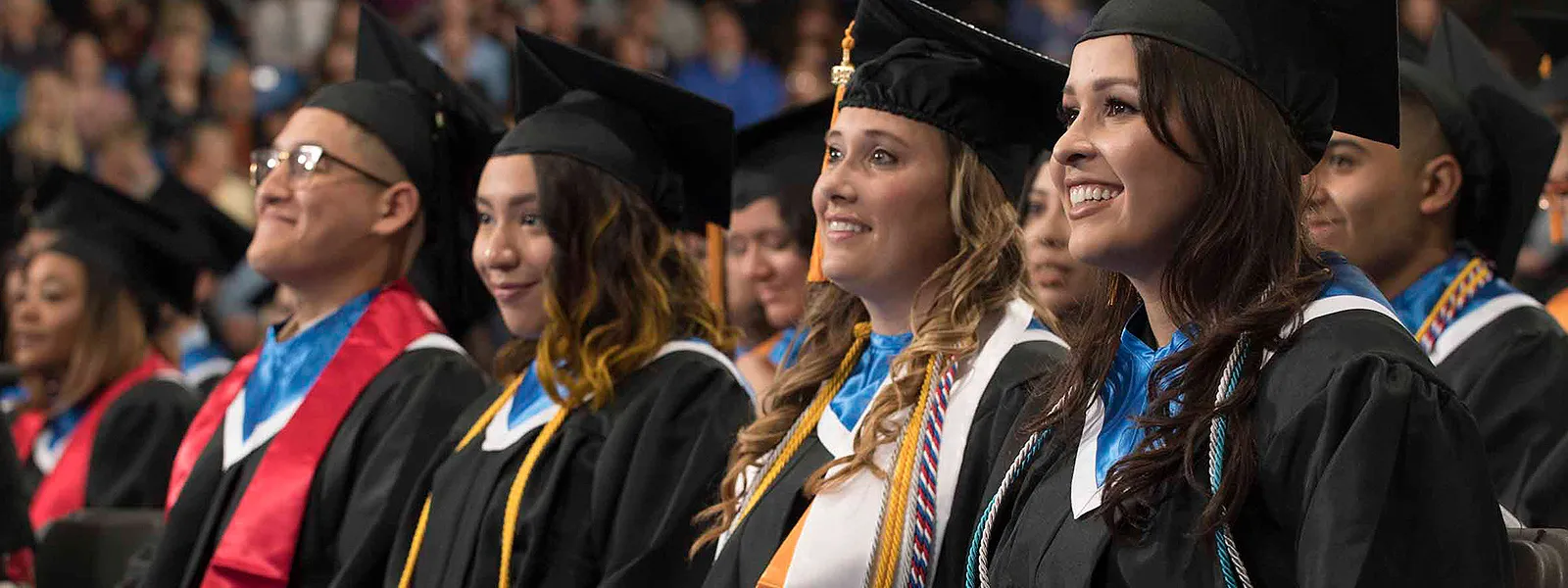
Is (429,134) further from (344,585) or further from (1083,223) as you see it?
(1083,223)

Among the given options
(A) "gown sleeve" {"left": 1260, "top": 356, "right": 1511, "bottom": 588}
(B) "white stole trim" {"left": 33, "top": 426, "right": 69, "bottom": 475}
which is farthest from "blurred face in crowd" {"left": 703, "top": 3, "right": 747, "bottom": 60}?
(A) "gown sleeve" {"left": 1260, "top": 356, "right": 1511, "bottom": 588}

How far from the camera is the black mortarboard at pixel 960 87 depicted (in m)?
2.88

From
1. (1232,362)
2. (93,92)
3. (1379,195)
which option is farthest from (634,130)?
(93,92)

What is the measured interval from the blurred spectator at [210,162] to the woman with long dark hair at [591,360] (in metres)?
7.76

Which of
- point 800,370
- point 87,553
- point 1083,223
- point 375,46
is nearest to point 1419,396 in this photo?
point 1083,223

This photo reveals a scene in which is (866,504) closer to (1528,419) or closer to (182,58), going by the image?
(1528,419)

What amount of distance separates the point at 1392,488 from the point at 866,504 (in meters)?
1.05

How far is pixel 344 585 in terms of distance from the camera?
140 inches

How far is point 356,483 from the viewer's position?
3.74 meters

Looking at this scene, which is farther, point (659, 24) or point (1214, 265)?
point (659, 24)

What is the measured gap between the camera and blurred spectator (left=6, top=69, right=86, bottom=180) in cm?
1145

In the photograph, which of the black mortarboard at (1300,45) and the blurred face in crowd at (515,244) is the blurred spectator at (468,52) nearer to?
the blurred face in crowd at (515,244)

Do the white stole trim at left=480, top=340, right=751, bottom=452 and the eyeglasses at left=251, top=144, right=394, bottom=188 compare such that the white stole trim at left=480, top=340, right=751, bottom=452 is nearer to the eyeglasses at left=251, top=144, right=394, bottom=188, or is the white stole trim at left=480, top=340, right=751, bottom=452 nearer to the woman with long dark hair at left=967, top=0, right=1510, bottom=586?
the eyeglasses at left=251, top=144, right=394, bottom=188

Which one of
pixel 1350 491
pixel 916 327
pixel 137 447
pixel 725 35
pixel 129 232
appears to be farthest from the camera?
pixel 725 35
